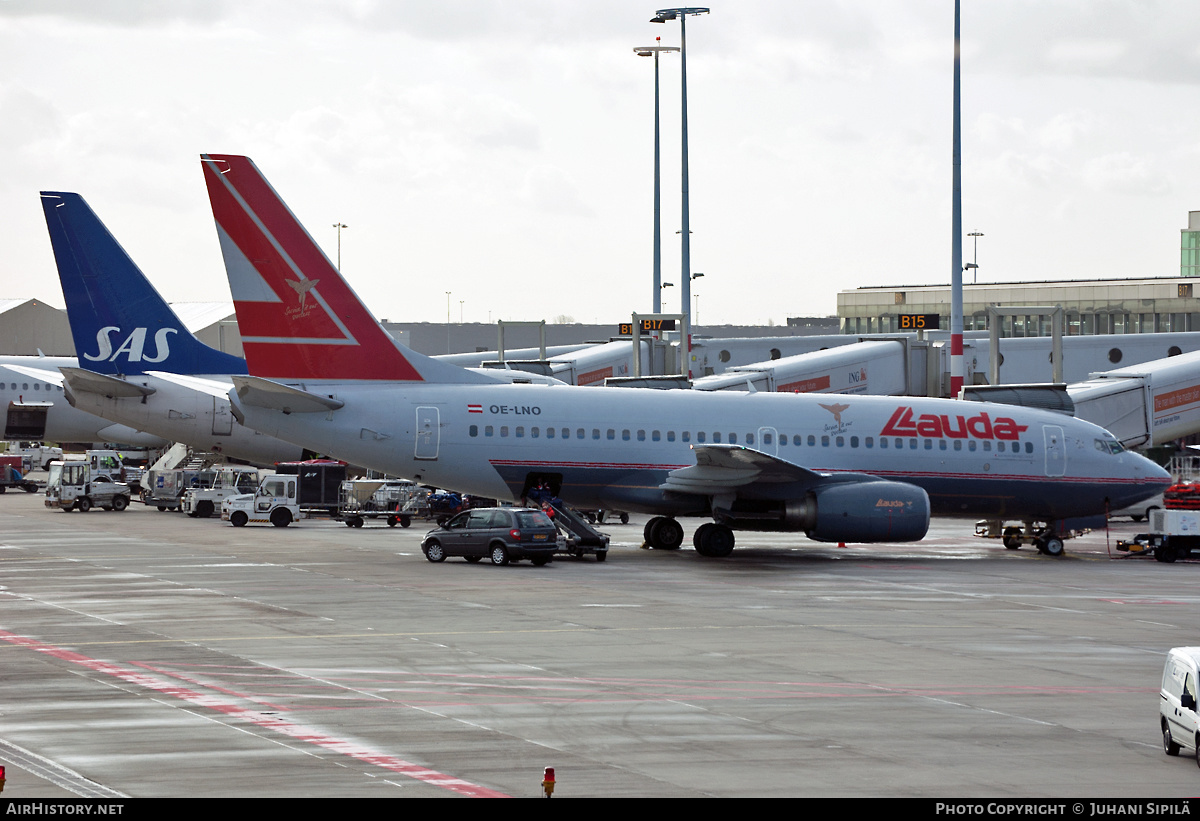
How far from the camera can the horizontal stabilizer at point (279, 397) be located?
35844 millimetres

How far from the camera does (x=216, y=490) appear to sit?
57.0 m

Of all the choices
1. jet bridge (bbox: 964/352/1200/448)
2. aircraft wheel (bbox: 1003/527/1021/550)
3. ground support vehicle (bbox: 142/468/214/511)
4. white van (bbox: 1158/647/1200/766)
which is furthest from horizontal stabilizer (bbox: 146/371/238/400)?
white van (bbox: 1158/647/1200/766)

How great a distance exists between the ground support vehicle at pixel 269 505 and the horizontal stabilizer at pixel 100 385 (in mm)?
6511

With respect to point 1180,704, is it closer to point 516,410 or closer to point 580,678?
point 580,678

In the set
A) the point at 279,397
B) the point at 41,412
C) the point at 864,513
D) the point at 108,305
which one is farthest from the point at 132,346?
the point at 864,513

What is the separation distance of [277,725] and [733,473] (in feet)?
74.0

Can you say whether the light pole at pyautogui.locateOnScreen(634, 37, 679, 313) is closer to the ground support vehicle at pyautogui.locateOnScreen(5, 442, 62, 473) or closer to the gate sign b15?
the gate sign b15

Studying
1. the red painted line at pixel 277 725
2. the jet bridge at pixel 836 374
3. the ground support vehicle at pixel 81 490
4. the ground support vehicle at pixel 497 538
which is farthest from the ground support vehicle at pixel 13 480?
the red painted line at pixel 277 725

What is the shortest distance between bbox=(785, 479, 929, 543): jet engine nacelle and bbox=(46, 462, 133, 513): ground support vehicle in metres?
34.0

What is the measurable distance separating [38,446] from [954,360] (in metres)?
70.5

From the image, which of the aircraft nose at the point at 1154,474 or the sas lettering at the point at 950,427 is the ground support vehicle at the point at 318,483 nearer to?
the sas lettering at the point at 950,427

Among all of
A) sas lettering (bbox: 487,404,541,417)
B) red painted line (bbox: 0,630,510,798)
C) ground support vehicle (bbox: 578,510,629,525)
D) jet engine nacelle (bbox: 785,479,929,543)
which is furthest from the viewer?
ground support vehicle (bbox: 578,510,629,525)

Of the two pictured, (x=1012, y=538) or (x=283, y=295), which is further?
(x=1012, y=538)

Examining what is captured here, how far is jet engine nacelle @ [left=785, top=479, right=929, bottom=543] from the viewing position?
122 ft
